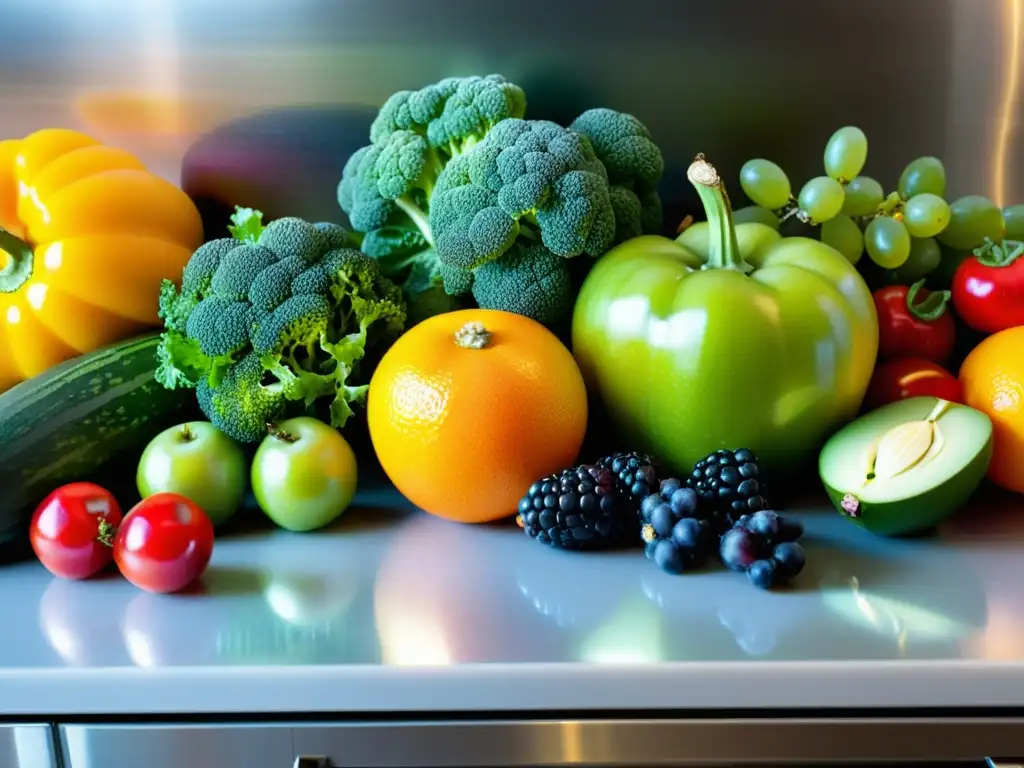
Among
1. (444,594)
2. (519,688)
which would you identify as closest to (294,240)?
(444,594)

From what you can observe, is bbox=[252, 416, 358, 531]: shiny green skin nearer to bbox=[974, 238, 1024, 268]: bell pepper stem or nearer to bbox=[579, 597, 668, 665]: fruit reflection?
bbox=[579, 597, 668, 665]: fruit reflection

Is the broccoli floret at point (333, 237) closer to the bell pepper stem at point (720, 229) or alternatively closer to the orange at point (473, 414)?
the orange at point (473, 414)

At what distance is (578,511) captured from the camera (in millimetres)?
686

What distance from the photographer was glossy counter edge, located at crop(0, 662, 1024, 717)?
54cm

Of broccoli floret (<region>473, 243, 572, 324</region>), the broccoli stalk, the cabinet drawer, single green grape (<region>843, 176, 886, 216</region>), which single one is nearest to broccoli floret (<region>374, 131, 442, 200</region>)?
the broccoli stalk

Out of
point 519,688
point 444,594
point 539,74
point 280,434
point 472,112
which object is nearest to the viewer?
point 519,688

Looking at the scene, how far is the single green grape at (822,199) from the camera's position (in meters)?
0.89

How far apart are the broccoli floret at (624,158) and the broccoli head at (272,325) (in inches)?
9.8

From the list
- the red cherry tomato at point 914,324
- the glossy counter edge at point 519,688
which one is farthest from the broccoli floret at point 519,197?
the glossy counter edge at point 519,688

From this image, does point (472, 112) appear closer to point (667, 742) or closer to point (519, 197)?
point (519, 197)

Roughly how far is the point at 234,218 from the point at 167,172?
0.80ft

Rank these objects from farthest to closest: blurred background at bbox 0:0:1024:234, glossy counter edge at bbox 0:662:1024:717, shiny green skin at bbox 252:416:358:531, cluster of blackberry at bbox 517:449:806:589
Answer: blurred background at bbox 0:0:1024:234 < shiny green skin at bbox 252:416:358:531 < cluster of blackberry at bbox 517:449:806:589 < glossy counter edge at bbox 0:662:1024:717

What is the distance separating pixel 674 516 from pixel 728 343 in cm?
16

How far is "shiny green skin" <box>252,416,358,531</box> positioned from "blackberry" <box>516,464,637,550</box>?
0.17m
